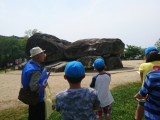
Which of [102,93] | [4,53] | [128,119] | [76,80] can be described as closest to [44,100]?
[102,93]

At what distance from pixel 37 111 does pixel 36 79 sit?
60cm

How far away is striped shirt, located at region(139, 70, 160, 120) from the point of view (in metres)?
3.92

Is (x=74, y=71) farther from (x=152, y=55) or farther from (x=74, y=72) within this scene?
(x=152, y=55)

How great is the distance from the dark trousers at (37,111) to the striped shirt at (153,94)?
2244 millimetres

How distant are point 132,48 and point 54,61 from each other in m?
23.3

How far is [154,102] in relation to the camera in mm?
3977

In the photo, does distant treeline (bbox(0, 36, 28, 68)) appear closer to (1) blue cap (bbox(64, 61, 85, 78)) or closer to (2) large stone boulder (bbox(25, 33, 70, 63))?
(2) large stone boulder (bbox(25, 33, 70, 63))

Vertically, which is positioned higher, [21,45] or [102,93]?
[21,45]

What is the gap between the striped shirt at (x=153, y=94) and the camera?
392 cm

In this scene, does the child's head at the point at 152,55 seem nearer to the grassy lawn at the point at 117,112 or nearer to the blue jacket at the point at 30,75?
the blue jacket at the point at 30,75

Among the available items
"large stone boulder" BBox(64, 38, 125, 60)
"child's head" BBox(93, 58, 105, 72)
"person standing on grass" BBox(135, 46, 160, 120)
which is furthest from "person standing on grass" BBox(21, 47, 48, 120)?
"large stone boulder" BBox(64, 38, 125, 60)

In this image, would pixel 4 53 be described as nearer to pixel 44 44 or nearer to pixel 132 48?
pixel 132 48

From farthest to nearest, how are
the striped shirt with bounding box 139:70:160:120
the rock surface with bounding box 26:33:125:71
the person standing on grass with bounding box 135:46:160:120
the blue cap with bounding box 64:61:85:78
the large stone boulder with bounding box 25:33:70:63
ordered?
the large stone boulder with bounding box 25:33:70:63
the rock surface with bounding box 26:33:125:71
the person standing on grass with bounding box 135:46:160:120
the striped shirt with bounding box 139:70:160:120
the blue cap with bounding box 64:61:85:78

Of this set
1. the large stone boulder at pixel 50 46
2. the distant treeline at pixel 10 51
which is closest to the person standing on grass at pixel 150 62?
the large stone boulder at pixel 50 46
